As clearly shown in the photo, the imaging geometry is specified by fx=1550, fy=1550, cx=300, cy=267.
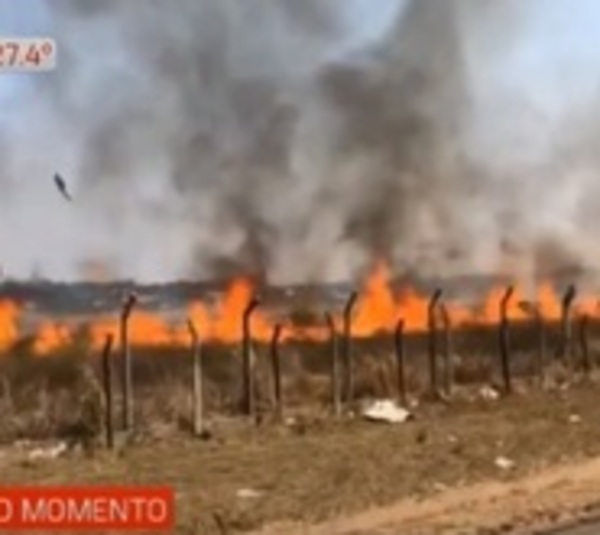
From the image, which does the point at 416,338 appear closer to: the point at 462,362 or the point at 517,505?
the point at 462,362

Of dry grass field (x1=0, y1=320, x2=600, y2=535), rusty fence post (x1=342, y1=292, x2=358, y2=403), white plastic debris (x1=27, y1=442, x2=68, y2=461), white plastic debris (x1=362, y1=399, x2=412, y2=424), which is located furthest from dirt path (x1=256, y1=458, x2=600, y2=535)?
rusty fence post (x1=342, y1=292, x2=358, y2=403)

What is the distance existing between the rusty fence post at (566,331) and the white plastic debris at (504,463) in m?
10.0

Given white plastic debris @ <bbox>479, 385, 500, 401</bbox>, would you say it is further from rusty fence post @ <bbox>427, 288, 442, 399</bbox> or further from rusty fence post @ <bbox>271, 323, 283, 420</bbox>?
Answer: rusty fence post @ <bbox>271, 323, 283, 420</bbox>

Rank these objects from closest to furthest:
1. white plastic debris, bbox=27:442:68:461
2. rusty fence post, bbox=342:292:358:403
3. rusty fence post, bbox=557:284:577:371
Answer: white plastic debris, bbox=27:442:68:461
rusty fence post, bbox=342:292:358:403
rusty fence post, bbox=557:284:577:371

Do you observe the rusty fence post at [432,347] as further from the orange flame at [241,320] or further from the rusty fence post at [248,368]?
the rusty fence post at [248,368]

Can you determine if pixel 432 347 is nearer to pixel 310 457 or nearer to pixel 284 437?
pixel 284 437

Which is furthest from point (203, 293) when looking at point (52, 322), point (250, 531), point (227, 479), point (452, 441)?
point (250, 531)

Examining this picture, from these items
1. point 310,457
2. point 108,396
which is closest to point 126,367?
point 108,396

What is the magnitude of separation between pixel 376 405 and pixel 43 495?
867cm

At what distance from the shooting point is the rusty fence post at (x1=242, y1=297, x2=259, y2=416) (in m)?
21.1

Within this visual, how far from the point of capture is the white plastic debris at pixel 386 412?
2261cm

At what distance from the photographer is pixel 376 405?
924 inches

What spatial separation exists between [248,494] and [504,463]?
12.6 feet

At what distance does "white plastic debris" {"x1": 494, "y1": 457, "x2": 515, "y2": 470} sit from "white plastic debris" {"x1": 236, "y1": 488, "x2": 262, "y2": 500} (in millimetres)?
3441
